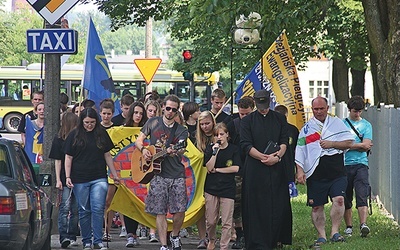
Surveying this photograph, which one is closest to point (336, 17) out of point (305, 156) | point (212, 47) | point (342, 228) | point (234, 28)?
point (212, 47)

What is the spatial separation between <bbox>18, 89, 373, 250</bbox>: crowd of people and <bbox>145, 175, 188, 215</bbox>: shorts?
1cm

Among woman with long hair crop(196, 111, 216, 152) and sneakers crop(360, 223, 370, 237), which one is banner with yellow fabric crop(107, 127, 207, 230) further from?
sneakers crop(360, 223, 370, 237)

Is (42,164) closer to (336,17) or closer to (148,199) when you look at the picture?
(148,199)

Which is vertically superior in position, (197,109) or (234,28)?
(234,28)

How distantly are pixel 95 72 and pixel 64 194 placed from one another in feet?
15.0

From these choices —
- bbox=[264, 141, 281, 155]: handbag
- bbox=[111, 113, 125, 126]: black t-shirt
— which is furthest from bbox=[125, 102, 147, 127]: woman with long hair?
bbox=[264, 141, 281, 155]: handbag

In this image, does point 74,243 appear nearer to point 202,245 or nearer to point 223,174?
point 202,245

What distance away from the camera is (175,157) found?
40.0ft

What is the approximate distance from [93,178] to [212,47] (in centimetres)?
2633

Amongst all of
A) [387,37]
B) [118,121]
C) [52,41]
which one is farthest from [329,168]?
[387,37]

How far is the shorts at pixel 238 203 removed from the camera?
1339 centimetres

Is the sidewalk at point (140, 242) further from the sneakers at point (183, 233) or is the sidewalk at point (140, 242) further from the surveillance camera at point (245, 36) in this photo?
the surveillance camera at point (245, 36)

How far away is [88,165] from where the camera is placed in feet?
41.3

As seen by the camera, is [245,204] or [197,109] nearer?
[245,204]
